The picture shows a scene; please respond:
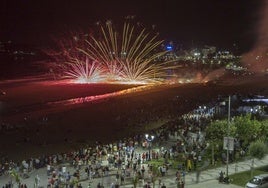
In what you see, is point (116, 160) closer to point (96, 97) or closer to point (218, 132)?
point (218, 132)

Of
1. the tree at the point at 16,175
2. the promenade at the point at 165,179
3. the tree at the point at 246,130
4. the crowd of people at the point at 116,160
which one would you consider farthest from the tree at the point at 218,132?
the tree at the point at 16,175

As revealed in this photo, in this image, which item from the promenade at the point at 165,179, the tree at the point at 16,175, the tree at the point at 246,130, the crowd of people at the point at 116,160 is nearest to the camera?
the promenade at the point at 165,179

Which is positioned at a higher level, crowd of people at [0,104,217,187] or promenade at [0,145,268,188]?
crowd of people at [0,104,217,187]

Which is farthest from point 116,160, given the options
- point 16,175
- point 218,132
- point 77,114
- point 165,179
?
point 77,114

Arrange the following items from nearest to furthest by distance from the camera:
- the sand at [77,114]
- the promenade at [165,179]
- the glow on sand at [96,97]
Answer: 1. the promenade at [165,179]
2. the sand at [77,114]
3. the glow on sand at [96,97]

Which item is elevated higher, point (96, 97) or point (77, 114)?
point (96, 97)

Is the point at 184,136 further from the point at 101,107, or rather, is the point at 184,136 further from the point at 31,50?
the point at 31,50

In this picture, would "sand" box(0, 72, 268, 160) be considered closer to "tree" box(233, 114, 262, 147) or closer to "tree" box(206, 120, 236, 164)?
"tree" box(206, 120, 236, 164)

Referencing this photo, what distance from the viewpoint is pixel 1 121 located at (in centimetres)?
4678

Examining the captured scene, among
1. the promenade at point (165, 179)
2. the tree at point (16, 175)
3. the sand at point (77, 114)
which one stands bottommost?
the promenade at point (165, 179)

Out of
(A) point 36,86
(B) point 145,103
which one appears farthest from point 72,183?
(A) point 36,86

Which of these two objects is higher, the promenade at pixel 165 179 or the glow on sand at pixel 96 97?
the glow on sand at pixel 96 97

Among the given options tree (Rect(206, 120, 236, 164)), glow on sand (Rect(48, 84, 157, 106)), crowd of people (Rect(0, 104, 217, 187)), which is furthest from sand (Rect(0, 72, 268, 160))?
tree (Rect(206, 120, 236, 164))

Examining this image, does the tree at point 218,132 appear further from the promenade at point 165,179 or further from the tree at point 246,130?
the promenade at point 165,179
